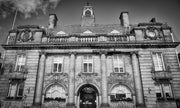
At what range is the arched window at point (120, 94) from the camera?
1612cm

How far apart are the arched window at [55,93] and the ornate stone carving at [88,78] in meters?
2.06

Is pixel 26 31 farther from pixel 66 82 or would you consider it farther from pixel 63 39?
pixel 66 82

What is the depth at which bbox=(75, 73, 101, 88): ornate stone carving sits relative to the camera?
16763 millimetres

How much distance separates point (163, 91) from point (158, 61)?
3.77m

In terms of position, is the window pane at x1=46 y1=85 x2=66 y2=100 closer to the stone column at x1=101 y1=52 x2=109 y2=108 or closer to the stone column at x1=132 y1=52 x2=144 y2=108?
the stone column at x1=101 y1=52 x2=109 y2=108

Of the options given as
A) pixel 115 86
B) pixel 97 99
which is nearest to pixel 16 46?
pixel 97 99

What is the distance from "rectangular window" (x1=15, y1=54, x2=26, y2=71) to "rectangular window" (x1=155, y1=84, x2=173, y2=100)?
663 inches

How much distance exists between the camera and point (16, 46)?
18453 mm

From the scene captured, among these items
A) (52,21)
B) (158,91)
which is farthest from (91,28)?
(158,91)

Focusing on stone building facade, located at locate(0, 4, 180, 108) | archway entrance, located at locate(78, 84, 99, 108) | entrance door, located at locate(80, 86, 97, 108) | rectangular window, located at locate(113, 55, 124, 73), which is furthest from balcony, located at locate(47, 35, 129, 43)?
entrance door, located at locate(80, 86, 97, 108)

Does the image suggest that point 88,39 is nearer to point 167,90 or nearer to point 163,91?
point 163,91

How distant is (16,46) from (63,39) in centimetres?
632

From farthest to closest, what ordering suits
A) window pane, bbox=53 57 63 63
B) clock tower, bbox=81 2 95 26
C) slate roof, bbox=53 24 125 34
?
clock tower, bbox=81 2 95 26
slate roof, bbox=53 24 125 34
window pane, bbox=53 57 63 63

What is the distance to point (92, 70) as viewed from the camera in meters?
17.5
